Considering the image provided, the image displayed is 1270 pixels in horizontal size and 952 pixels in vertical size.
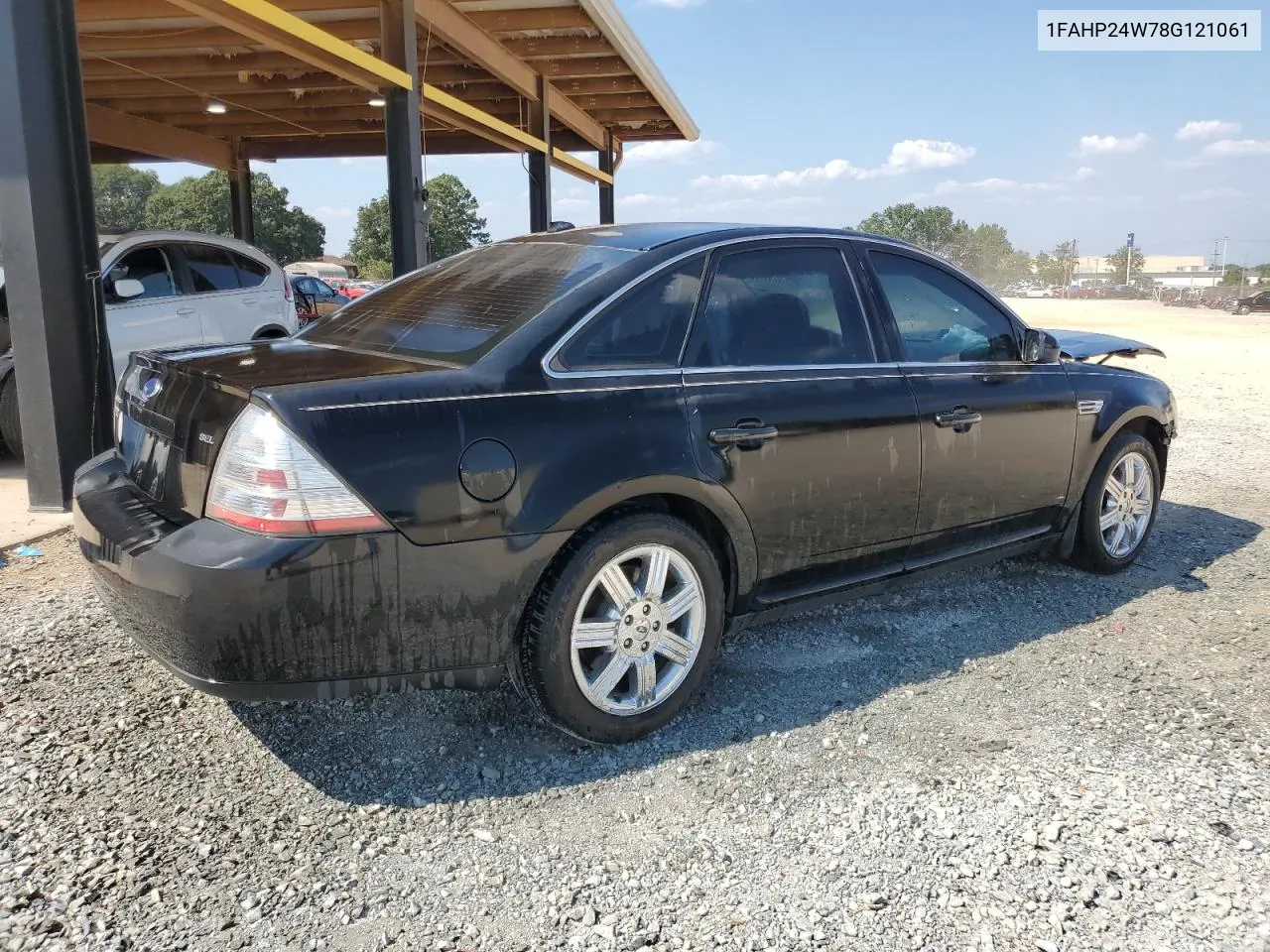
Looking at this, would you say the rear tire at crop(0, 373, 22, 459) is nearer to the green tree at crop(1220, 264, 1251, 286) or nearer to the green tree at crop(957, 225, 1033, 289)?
the green tree at crop(1220, 264, 1251, 286)

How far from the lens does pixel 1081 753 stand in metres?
3.04

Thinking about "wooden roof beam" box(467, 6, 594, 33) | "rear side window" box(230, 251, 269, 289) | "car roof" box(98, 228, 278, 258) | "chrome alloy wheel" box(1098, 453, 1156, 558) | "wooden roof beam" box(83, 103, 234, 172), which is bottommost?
"chrome alloy wheel" box(1098, 453, 1156, 558)

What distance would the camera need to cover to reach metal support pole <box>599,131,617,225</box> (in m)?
17.6

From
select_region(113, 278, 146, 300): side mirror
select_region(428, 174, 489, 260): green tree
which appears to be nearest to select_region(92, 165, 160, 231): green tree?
select_region(428, 174, 489, 260): green tree

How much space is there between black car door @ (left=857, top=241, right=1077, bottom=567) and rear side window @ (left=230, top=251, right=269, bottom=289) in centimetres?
684

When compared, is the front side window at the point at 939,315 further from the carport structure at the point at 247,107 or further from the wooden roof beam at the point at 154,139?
the wooden roof beam at the point at 154,139

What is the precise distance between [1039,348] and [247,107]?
1416 centimetres

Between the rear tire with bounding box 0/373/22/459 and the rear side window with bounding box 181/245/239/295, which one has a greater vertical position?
the rear side window with bounding box 181/245/239/295

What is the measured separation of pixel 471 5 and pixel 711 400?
8780 millimetres

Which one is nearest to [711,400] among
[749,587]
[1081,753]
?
[749,587]

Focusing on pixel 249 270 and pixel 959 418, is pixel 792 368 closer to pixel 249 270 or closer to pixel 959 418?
pixel 959 418

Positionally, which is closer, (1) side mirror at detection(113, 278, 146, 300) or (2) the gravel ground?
(2) the gravel ground

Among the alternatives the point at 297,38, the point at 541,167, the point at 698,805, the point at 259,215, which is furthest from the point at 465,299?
the point at 259,215

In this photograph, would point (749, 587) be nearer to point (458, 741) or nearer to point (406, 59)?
point (458, 741)
